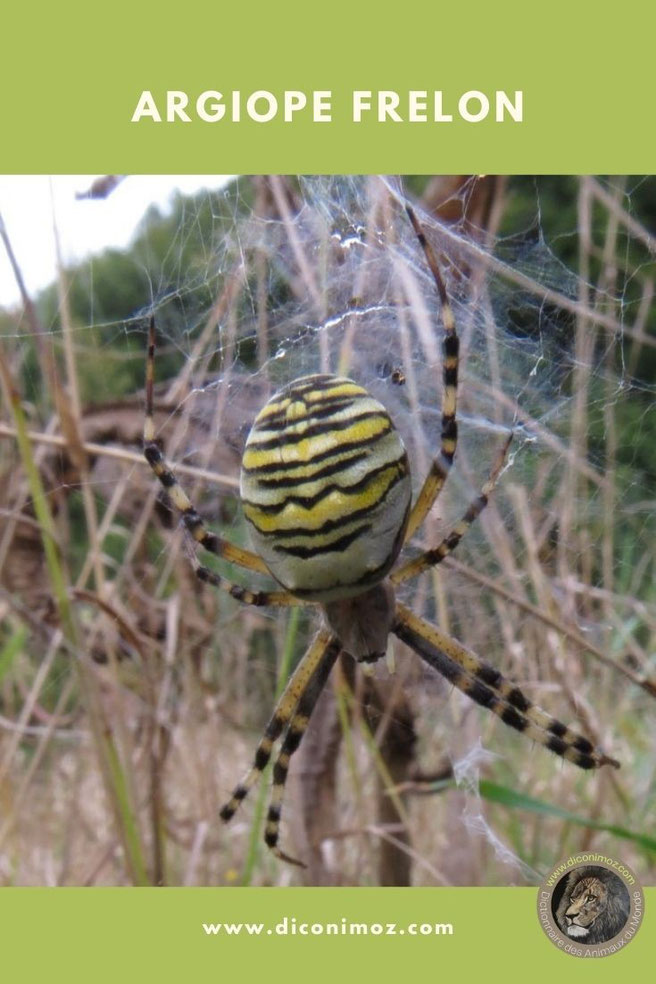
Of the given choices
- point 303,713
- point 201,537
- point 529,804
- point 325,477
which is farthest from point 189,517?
point 529,804

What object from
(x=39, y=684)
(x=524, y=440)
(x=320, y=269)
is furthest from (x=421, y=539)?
(x=39, y=684)

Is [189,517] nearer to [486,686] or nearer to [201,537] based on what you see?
[201,537]

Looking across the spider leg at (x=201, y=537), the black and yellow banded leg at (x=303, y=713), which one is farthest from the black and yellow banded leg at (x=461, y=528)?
the black and yellow banded leg at (x=303, y=713)
